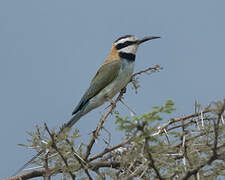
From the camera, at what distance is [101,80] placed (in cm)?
362

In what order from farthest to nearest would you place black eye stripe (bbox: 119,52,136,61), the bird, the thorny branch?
black eye stripe (bbox: 119,52,136,61) < the bird < the thorny branch

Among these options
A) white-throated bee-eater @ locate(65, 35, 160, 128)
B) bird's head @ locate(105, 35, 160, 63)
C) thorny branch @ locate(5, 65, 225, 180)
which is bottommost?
Answer: thorny branch @ locate(5, 65, 225, 180)

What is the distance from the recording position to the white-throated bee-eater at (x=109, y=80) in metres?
3.51

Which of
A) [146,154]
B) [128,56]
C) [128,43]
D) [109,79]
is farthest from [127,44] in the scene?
[146,154]

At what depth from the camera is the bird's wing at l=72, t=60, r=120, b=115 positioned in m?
3.54

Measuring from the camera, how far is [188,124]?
201 centimetres

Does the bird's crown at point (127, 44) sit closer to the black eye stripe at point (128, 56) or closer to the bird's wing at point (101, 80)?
the black eye stripe at point (128, 56)

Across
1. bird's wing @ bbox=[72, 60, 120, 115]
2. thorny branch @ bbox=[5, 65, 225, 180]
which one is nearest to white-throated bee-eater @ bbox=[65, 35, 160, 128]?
bird's wing @ bbox=[72, 60, 120, 115]

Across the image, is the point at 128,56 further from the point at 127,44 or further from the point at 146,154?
the point at 146,154

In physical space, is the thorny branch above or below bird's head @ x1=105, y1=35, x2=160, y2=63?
below

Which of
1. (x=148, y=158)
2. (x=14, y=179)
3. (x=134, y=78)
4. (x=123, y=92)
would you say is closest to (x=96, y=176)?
(x=14, y=179)

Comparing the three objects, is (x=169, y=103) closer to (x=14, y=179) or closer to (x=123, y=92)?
(x=14, y=179)

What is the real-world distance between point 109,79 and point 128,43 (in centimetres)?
46

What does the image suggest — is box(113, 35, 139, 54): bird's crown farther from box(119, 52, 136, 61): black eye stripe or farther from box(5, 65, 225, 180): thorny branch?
box(5, 65, 225, 180): thorny branch
